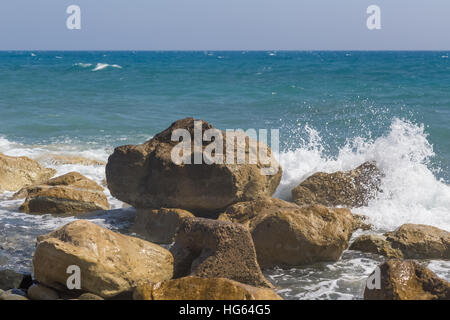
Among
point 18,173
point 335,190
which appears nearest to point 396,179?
point 335,190

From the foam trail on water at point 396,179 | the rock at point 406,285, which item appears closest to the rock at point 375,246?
the foam trail on water at point 396,179

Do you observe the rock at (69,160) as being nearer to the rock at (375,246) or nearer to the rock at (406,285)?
the rock at (375,246)

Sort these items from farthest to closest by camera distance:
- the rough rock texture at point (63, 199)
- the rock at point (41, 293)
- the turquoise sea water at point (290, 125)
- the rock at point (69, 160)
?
the rock at point (69, 160) → the rough rock texture at point (63, 199) → the turquoise sea water at point (290, 125) → the rock at point (41, 293)

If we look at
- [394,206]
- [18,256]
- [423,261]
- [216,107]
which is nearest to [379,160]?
[394,206]

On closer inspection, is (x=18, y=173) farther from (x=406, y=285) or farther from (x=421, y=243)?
(x=406, y=285)

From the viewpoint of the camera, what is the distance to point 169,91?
25.8 m

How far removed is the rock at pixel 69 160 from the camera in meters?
11.2

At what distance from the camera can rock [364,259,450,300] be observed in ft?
14.0

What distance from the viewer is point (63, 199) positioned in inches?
306

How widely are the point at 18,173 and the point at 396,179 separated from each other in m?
6.12

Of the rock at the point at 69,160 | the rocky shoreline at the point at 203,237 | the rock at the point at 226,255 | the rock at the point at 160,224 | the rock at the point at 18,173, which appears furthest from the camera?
the rock at the point at 69,160

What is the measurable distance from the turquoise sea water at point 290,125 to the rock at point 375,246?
0.53 ft
